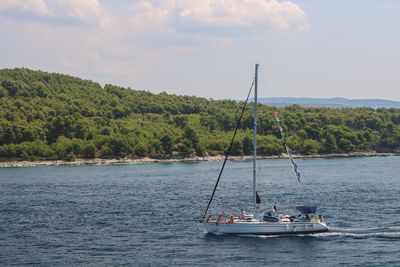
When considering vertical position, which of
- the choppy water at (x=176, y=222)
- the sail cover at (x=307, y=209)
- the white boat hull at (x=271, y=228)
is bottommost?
the choppy water at (x=176, y=222)

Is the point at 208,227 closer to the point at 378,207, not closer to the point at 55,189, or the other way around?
the point at 378,207

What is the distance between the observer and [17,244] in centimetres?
8025

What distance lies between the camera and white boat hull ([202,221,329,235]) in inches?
3091

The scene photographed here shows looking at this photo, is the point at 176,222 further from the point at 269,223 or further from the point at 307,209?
the point at 307,209

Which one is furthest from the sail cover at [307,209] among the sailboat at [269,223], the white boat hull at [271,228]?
the white boat hull at [271,228]

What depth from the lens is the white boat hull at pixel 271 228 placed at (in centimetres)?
7850

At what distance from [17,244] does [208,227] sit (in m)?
20.8

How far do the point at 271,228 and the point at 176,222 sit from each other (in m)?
18.8

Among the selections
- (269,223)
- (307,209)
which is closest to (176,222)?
(269,223)

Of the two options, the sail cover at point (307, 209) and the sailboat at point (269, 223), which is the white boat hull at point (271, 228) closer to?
the sailboat at point (269, 223)

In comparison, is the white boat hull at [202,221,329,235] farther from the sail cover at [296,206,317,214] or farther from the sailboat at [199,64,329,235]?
the sail cover at [296,206,317,214]

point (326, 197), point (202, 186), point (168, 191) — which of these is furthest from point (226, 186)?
point (326, 197)

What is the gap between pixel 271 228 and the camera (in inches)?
3093

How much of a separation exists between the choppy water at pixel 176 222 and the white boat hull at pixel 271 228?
720mm
